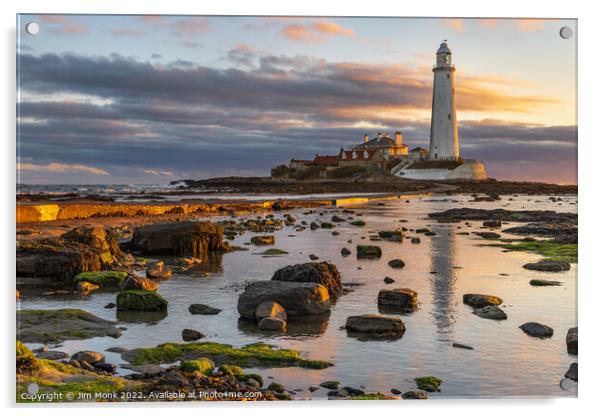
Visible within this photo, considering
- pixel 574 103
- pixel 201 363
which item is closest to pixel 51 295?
pixel 201 363

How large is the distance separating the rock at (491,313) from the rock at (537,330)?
1.94 feet

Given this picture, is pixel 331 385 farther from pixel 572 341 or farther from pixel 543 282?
pixel 543 282

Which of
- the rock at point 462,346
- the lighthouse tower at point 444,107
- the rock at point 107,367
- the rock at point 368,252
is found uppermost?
the lighthouse tower at point 444,107

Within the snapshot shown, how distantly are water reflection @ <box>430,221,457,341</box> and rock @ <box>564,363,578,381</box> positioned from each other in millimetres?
1530

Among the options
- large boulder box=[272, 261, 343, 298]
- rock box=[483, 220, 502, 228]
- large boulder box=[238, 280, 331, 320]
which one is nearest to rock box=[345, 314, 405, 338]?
large boulder box=[238, 280, 331, 320]

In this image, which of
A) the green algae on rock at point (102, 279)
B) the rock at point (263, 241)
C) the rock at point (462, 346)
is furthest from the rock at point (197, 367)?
the rock at point (263, 241)

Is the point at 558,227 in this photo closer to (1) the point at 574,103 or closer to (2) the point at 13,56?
(1) the point at 574,103

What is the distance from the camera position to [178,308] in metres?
10.1

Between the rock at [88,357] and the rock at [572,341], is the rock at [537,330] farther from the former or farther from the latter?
the rock at [88,357]

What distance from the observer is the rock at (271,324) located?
350 inches

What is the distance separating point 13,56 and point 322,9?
13.3 feet

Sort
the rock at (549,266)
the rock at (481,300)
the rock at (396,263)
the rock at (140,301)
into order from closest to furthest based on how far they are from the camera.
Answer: the rock at (140,301)
the rock at (481,300)
the rock at (549,266)
the rock at (396,263)

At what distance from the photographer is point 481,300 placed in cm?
1015

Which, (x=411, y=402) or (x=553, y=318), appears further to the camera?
(x=553, y=318)
